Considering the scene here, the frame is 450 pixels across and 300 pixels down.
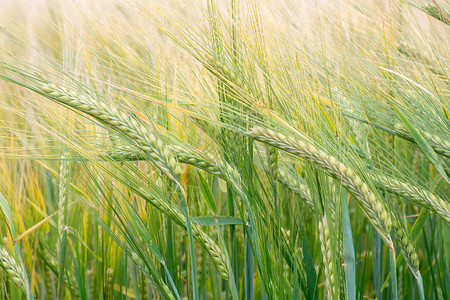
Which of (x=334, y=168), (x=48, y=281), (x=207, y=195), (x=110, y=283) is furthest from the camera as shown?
(x=48, y=281)

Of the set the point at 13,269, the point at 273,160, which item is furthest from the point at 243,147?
the point at 13,269

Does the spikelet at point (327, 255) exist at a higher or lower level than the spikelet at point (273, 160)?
lower

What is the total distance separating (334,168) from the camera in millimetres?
660

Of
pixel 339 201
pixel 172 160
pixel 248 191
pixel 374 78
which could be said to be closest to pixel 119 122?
pixel 172 160

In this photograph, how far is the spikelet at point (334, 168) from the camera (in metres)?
0.66

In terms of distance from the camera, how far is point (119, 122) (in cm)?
67

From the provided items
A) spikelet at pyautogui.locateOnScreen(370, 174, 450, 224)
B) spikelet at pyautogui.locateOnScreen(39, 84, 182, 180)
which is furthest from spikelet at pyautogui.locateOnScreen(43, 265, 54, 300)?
spikelet at pyautogui.locateOnScreen(370, 174, 450, 224)

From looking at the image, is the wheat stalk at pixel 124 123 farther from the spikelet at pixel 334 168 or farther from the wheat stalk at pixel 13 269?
the wheat stalk at pixel 13 269

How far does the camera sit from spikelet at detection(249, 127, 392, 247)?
2.16 feet

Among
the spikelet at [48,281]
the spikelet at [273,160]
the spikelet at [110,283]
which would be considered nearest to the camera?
the spikelet at [273,160]

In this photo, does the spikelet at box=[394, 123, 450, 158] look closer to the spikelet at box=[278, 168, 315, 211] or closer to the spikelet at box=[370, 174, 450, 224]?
the spikelet at box=[370, 174, 450, 224]

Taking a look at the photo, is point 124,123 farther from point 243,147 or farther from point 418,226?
point 418,226

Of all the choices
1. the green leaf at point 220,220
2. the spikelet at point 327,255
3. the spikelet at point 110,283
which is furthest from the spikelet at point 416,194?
the spikelet at point 110,283

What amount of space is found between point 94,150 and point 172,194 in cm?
16
